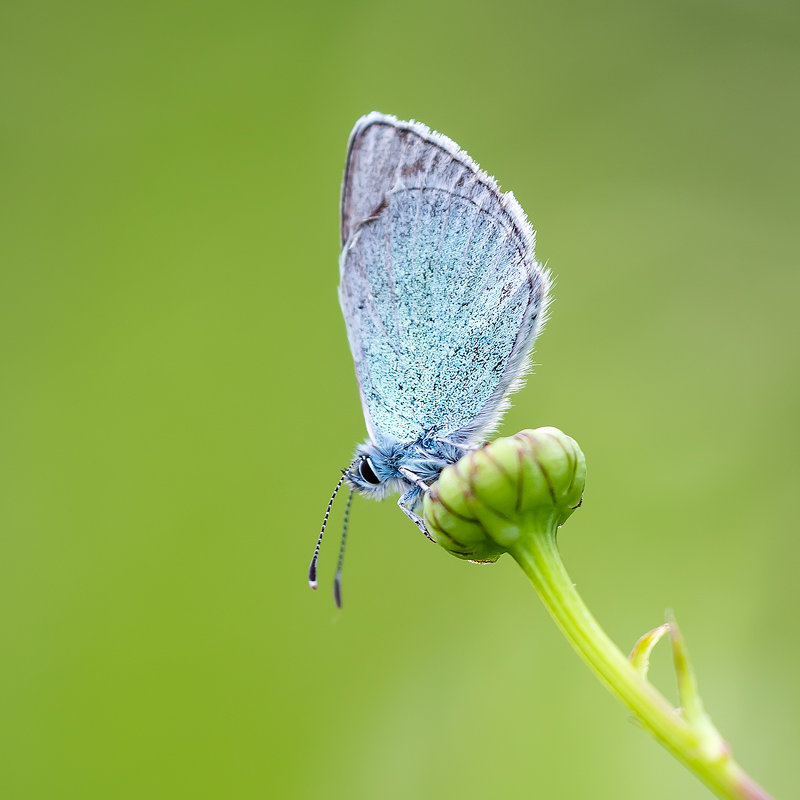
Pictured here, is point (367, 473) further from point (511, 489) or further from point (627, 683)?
point (627, 683)

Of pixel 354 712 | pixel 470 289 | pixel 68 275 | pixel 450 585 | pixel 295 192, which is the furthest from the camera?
pixel 295 192

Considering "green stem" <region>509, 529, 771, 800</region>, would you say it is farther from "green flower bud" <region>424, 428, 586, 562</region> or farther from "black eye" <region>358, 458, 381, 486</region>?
"black eye" <region>358, 458, 381, 486</region>

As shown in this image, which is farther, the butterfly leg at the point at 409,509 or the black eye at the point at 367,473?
the black eye at the point at 367,473

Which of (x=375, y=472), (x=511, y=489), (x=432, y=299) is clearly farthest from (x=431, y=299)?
(x=511, y=489)

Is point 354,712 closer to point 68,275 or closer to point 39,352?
point 39,352

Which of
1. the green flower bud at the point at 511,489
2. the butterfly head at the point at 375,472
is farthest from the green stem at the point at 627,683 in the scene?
the butterfly head at the point at 375,472

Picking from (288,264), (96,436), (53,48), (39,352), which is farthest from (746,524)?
(53,48)

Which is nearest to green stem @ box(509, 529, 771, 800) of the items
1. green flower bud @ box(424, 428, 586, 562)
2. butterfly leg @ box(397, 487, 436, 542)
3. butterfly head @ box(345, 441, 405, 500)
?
green flower bud @ box(424, 428, 586, 562)

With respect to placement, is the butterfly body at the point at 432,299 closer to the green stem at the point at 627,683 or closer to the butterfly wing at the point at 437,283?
the butterfly wing at the point at 437,283
